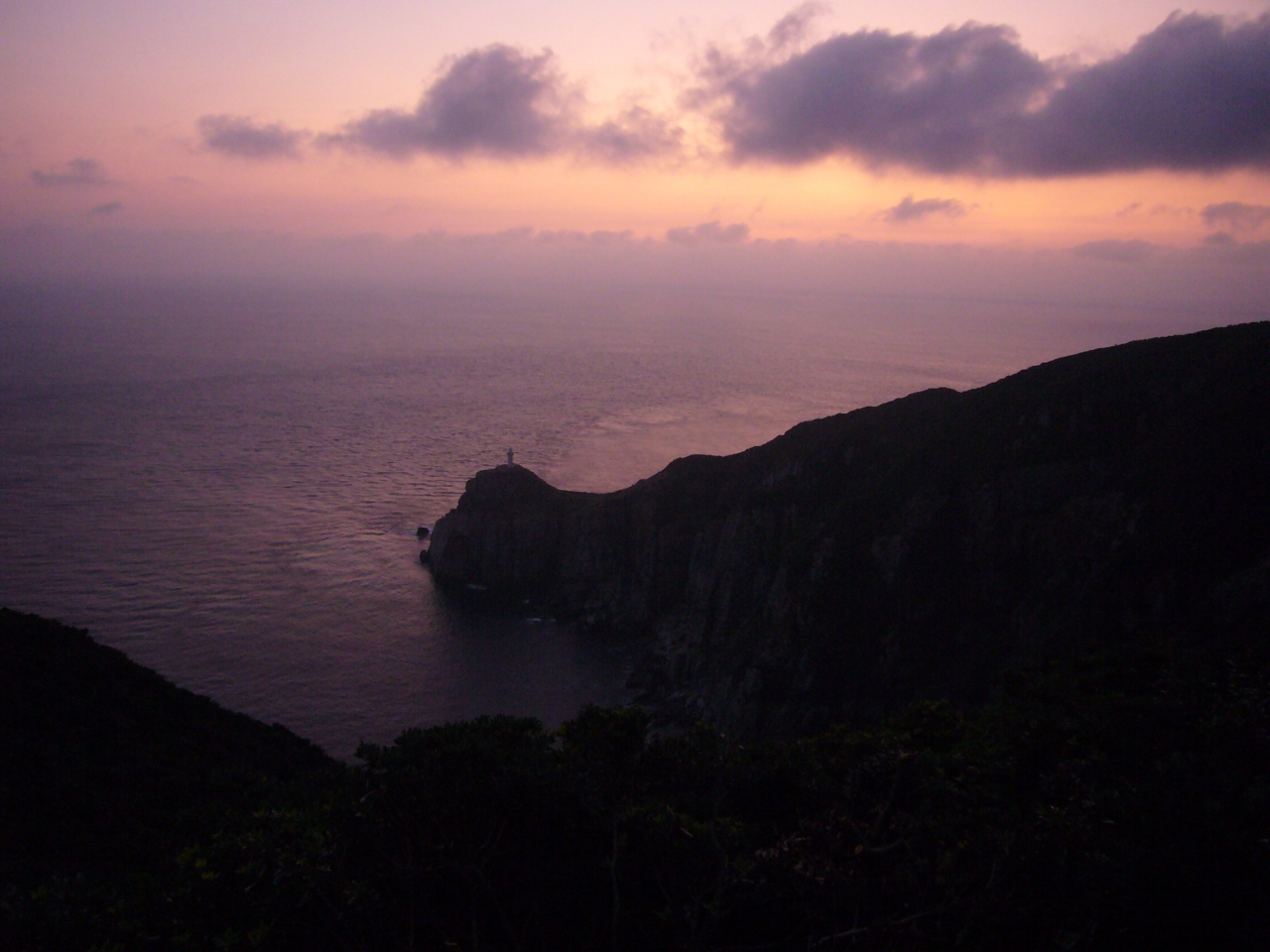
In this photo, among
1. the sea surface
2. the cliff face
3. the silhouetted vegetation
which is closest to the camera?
the silhouetted vegetation

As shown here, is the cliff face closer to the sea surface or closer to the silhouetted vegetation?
the sea surface

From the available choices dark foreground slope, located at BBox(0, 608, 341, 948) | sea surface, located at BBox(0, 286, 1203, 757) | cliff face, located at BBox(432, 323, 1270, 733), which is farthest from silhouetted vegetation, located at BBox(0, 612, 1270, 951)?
sea surface, located at BBox(0, 286, 1203, 757)

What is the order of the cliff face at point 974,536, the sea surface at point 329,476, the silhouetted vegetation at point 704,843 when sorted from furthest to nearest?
1. the sea surface at point 329,476
2. the cliff face at point 974,536
3. the silhouetted vegetation at point 704,843

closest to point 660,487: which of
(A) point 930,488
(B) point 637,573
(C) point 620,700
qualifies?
(B) point 637,573

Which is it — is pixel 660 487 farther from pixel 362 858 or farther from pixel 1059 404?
pixel 362 858

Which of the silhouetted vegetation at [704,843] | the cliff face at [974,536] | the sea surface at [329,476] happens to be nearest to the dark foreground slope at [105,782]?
the silhouetted vegetation at [704,843]

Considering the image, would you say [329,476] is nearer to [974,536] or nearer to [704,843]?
[974,536]

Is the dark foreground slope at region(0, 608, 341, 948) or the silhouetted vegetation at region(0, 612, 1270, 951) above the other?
the silhouetted vegetation at region(0, 612, 1270, 951)

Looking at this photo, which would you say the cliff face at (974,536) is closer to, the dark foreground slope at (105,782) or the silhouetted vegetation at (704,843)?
the silhouetted vegetation at (704,843)
